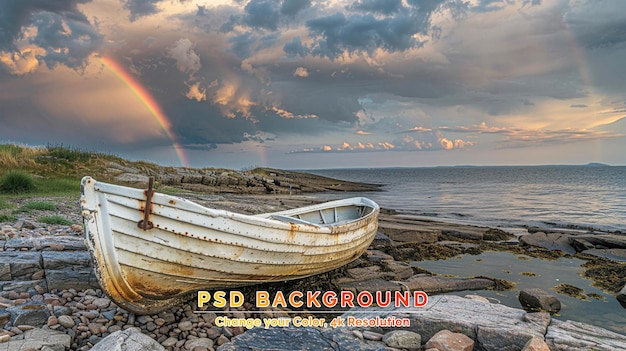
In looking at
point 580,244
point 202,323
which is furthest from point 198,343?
point 580,244

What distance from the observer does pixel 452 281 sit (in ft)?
31.7

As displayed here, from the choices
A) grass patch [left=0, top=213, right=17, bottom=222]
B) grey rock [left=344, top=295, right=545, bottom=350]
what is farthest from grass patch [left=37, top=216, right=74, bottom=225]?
grey rock [left=344, top=295, right=545, bottom=350]

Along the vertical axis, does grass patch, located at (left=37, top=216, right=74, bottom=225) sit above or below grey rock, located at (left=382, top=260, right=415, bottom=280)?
above

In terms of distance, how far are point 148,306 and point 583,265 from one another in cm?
1228

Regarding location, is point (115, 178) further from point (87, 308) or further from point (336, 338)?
point (336, 338)

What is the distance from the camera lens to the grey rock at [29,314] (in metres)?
5.26

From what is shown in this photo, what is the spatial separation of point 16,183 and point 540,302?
2090cm

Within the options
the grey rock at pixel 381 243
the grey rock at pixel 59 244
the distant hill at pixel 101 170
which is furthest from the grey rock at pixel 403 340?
the distant hill at pixel 101 170

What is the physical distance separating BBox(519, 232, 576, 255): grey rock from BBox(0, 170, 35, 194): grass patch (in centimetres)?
2170

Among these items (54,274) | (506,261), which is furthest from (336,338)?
(506,261)

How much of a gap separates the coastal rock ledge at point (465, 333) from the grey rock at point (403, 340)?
0.11m

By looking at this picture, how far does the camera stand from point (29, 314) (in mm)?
5320

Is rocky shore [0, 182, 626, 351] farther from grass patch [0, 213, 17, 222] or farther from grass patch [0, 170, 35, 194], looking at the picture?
grass patch [0, 170, 35, 194]

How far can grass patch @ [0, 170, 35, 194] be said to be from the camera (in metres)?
17.7
